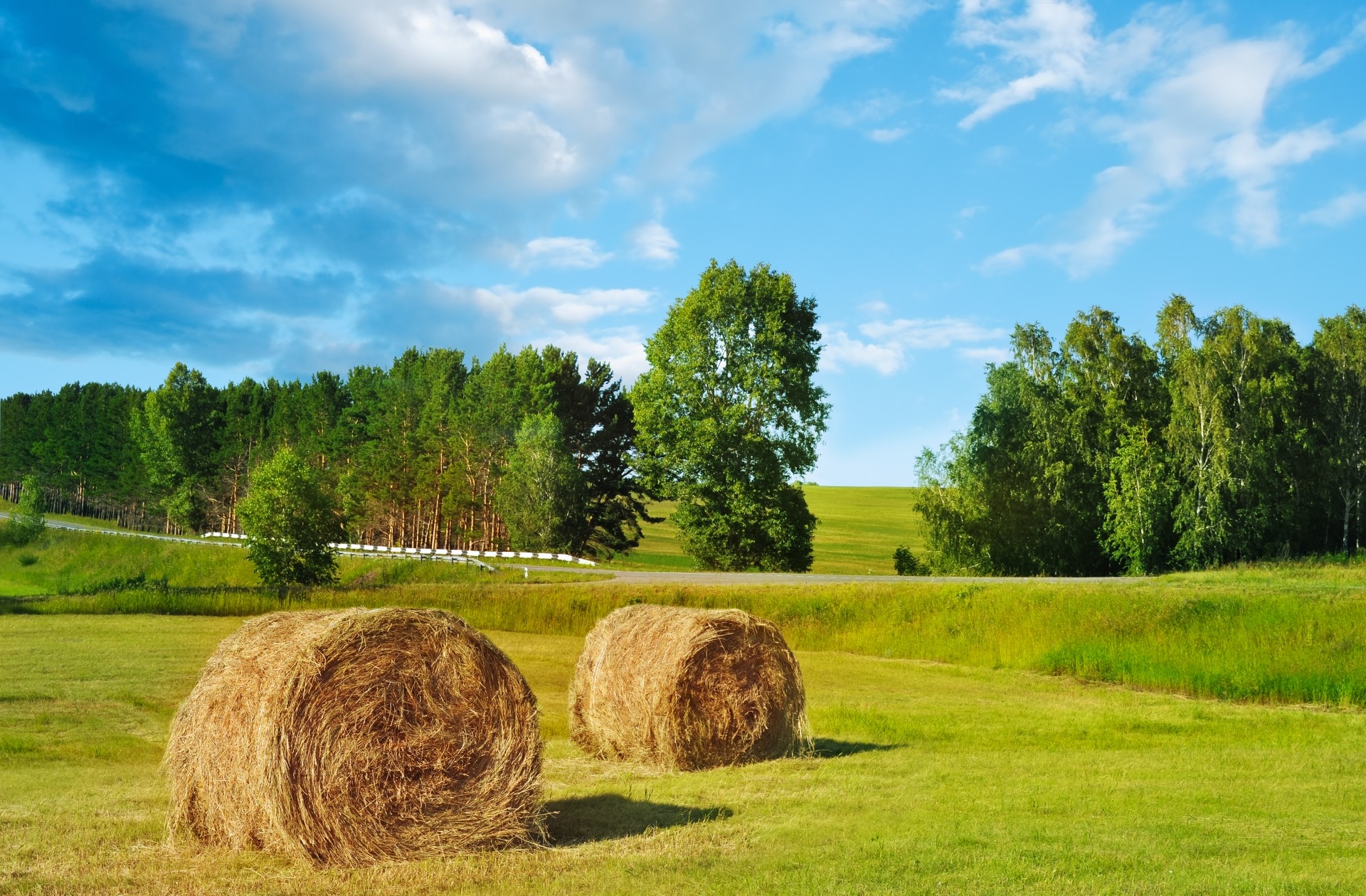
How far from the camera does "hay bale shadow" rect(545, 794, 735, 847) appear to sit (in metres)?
9.07

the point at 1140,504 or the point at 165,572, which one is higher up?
the point at 1140,504

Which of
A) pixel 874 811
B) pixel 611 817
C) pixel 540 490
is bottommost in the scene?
pixel 611 817

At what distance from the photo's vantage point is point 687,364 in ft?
169

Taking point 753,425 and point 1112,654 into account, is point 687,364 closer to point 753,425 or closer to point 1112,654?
point 753,425

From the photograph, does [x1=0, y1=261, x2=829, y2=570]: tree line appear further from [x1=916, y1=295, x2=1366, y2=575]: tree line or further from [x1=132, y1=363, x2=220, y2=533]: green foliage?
[x1=916, y1=295, x2=1366, y2=575]: tree line

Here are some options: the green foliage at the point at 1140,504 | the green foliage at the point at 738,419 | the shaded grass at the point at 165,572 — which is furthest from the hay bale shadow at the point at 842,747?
the green foliage at the point at 1140,504

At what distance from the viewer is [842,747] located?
14164 millimetres

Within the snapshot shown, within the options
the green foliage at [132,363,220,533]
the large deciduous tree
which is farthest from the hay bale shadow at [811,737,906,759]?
the green foliage at [132,363,220,533]

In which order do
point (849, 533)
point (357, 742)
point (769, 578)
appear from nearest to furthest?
1. point (357, 742)
2. point (769, 578)
3. point (849, 533)

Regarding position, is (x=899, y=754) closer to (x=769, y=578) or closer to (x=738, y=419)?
(x=769, y=578)

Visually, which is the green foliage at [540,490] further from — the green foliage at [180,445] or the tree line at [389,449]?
the green foliage at [180,445]

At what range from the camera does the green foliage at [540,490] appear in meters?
60.9

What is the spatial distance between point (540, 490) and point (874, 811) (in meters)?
52.3

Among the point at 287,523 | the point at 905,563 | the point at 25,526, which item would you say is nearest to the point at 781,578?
the point at 905,563
